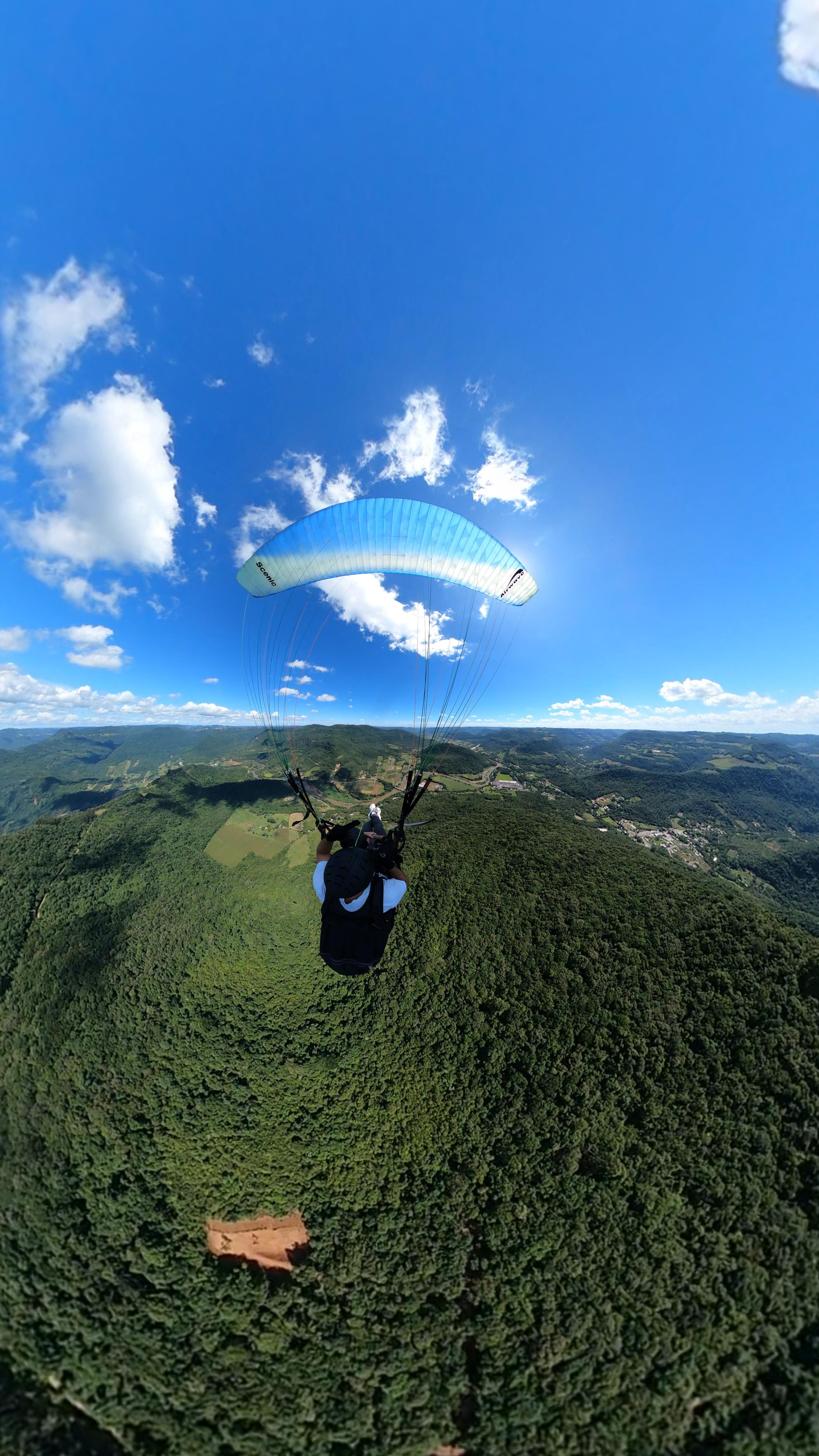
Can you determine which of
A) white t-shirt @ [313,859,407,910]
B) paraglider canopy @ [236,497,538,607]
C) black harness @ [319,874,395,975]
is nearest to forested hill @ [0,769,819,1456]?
black harness @ [319,874,395,975]

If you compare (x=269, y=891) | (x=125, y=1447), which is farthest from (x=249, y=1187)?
(x=269, y=891)

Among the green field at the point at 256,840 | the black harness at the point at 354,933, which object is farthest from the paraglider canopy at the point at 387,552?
the green field at the point at 256,840

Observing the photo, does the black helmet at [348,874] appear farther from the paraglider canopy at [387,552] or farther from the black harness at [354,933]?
the paraglider canopy at [387,552]

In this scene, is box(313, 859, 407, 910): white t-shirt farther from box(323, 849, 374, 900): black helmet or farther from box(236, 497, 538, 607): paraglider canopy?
box(236, 497, 538, 607): paraglider canopy

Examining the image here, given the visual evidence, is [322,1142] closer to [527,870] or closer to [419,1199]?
[419,1199]

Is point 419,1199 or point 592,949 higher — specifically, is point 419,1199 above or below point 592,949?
below

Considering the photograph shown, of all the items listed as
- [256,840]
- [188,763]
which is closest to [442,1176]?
[256,840]
